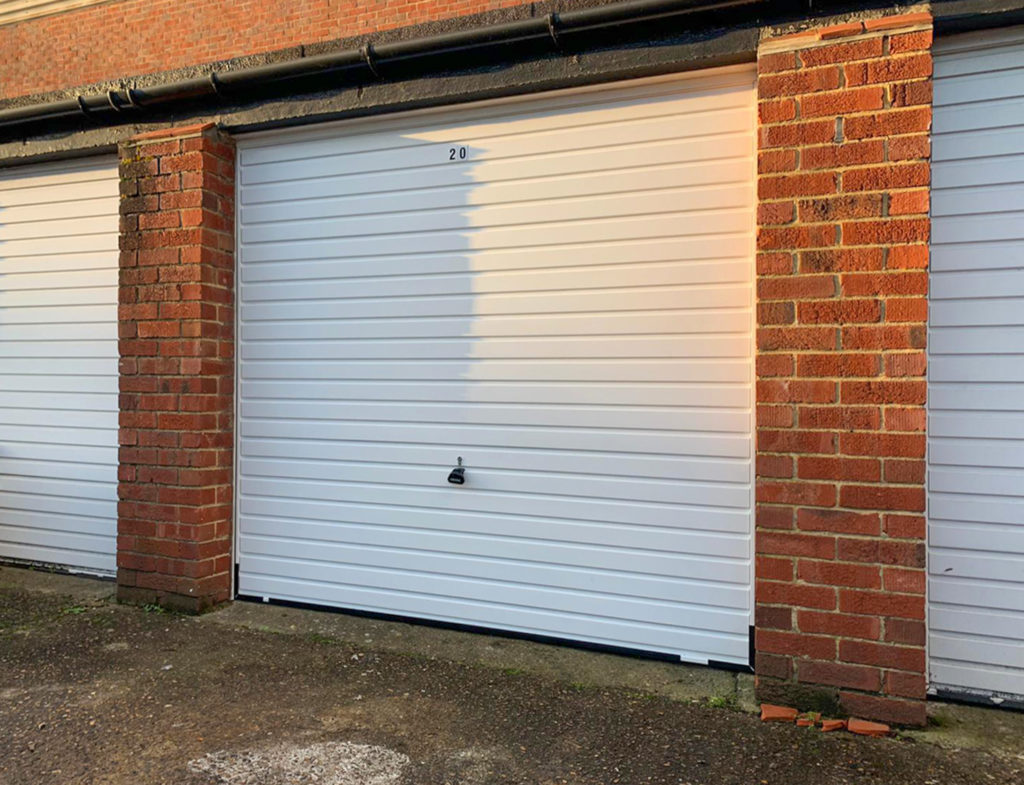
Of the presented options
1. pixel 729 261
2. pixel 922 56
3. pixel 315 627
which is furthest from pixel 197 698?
pixel 922 56

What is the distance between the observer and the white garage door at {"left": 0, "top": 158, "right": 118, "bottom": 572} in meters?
5.24

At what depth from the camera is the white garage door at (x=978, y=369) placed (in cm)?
329

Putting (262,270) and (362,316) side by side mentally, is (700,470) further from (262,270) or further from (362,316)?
(262,270)

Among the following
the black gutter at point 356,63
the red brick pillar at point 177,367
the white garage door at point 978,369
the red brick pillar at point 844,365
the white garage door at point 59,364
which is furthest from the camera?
the white garage door at point 59,364

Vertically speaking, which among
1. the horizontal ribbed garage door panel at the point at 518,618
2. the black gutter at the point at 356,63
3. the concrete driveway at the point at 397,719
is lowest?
the concrete driveway at the point at 397,719

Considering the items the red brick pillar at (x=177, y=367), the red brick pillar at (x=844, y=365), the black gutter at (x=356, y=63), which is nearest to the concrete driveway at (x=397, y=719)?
the red brick pillar at (x=844, y=365)

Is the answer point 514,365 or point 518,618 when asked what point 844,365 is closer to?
point 514,365

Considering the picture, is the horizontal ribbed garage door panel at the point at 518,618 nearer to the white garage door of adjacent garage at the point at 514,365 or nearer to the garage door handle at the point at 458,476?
the white garage door of adjacent garage at the point at 514,365

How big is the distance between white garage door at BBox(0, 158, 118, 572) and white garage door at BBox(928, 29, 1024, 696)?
5.25 meters

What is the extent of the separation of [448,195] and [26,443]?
3972mm

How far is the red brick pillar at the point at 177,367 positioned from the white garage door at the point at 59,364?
588mm

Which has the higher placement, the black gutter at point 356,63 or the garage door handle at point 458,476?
the black gutter at point 356,63

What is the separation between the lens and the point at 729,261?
3680 mm

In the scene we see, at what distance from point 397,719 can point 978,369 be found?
123 inches
